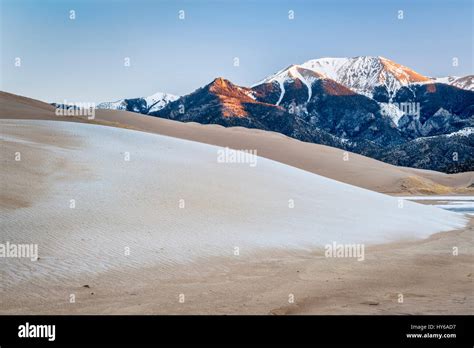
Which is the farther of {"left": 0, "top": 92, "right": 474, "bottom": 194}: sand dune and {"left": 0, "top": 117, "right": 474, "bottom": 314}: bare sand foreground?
{"left": 0, "top": 92, "right": 474, "bottom": 194}: sand dune

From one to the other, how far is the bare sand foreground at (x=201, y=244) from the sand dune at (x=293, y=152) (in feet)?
88.1

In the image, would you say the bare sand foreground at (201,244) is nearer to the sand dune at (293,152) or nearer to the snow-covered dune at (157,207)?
the snow-covered dune at (157,207)

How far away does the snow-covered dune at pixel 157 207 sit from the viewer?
1102cm

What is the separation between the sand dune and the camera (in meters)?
52.9

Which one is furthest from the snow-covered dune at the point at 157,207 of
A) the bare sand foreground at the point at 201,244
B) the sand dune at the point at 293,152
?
the sand dune at the point at 293,152

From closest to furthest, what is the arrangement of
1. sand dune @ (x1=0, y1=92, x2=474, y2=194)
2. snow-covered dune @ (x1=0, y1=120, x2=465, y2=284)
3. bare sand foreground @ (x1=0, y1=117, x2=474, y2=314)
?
bare sand foreground @ (x1=0, y1=117, x2=474, y2=314), snow-covered dune @ (x1=0, y1=120, x2=465, y2=284), sand dune @ (x1=0, y1=92, x2=474, y2=194)

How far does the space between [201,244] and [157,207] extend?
2.82 meters

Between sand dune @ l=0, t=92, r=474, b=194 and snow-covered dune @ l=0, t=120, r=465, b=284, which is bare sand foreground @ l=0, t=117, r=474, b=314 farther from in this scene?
sand dune @ l=0, t=92, r=474, b=194

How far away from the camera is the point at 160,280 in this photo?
31.0 ft

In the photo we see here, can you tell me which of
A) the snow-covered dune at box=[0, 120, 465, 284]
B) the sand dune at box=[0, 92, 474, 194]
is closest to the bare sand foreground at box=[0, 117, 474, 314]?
the snow-covered dune at box=[0, 120, 465, 284]

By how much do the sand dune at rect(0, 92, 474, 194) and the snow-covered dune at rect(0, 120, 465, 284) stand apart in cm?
2365
